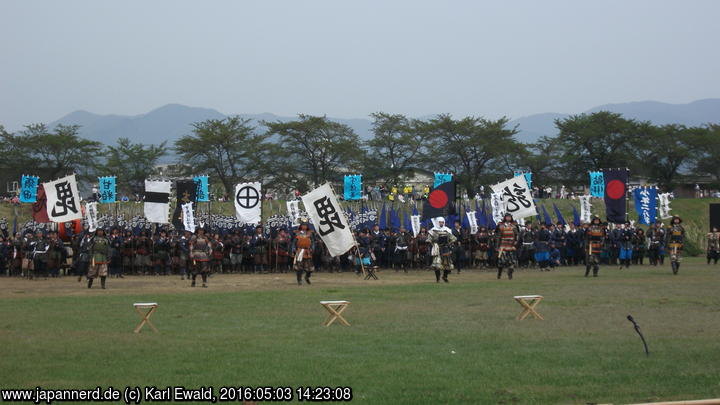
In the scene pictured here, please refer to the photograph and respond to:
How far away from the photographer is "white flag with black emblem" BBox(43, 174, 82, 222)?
27266mm

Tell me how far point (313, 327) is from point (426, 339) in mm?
2527

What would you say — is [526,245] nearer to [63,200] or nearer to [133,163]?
[63,200]

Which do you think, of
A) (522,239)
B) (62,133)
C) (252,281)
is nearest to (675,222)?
(522,239)

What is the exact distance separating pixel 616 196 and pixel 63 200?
2089cm

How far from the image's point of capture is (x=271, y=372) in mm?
10117

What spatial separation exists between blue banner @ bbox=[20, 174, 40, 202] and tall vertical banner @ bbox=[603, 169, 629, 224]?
28283mm

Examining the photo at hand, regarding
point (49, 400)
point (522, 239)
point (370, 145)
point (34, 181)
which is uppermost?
point (370, 145)

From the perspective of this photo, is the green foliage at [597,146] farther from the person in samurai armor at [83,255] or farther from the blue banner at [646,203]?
the person in samurai armor at [83,255]

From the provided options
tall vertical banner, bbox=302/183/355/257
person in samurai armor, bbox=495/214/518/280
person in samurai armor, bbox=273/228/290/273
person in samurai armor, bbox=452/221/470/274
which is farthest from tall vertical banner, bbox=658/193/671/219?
tall vertical banner, bbox=302/183/355/257

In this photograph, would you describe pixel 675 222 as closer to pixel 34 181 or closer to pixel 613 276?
pixel 613 276

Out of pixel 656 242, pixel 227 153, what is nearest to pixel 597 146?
pixel 227 153

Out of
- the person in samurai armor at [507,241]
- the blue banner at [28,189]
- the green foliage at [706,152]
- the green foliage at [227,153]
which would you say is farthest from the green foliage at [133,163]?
the person in samurai armor at [507,241]

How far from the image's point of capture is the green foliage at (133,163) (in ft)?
214

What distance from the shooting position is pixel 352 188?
47.2 meters
